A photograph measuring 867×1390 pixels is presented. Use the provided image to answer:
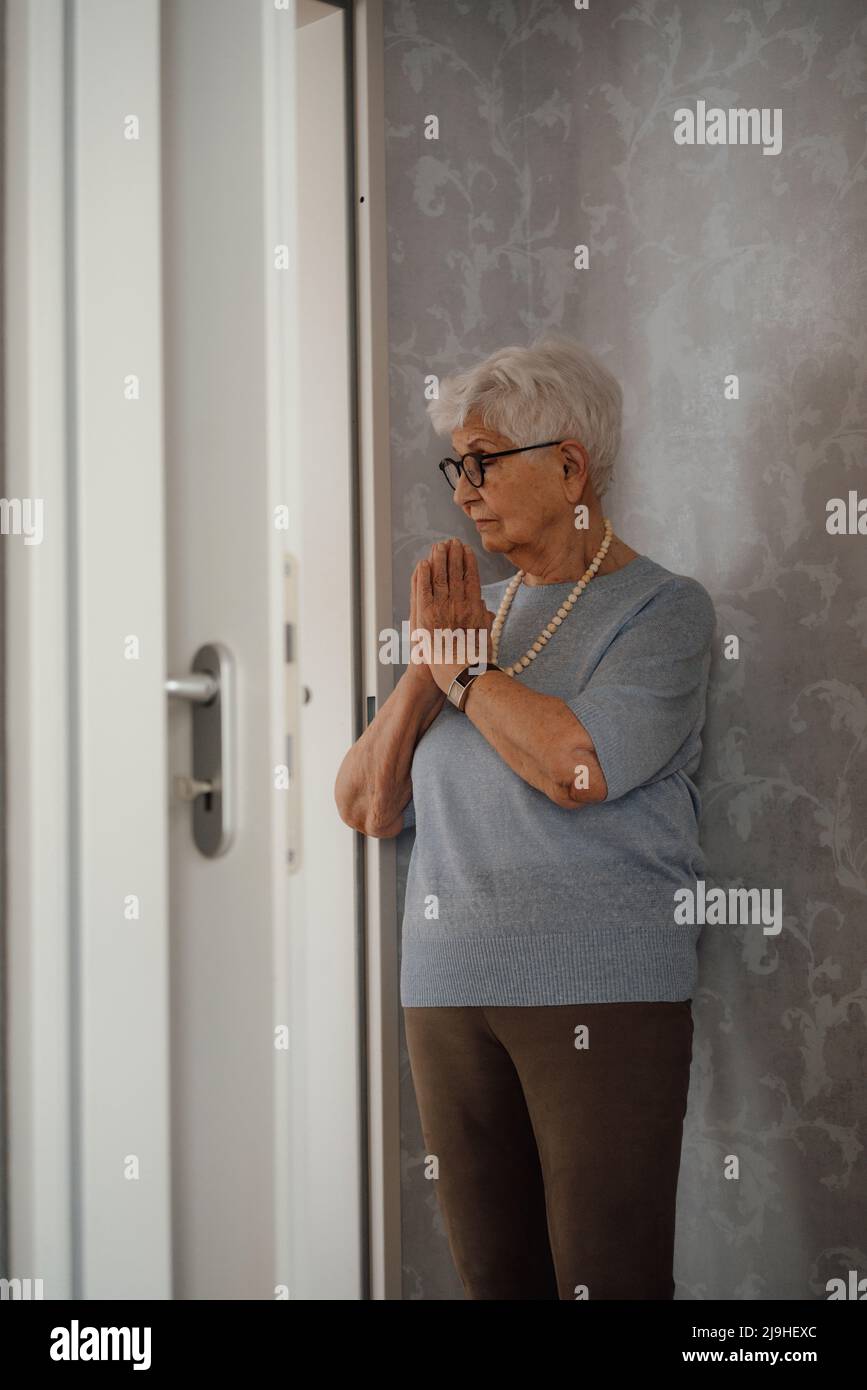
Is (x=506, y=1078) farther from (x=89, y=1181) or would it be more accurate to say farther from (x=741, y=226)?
(x=741, y=226)

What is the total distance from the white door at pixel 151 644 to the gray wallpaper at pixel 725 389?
2.51ft

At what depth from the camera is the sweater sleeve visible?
1.33m

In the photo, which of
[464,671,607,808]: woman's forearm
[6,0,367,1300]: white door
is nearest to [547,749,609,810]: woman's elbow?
[464,671,607,808]: woman's forearm

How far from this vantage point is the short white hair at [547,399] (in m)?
1.47

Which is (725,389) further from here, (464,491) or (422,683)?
(422,683)

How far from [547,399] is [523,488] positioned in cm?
12

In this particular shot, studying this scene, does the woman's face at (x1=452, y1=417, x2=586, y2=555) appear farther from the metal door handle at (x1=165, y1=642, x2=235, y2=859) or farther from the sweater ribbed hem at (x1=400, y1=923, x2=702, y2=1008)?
→ the metal door handle at (x1=165, y1=642, x2=235, y2=859)

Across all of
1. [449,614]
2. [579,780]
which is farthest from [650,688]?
[449,614]

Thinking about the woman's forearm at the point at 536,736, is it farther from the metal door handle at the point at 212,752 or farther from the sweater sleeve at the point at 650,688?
the metal door handle at the point at 212,752

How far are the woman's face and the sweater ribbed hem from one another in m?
0.52

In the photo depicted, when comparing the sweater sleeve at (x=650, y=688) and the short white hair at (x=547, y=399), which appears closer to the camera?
the sweater sleeve at (x=650, y=688)

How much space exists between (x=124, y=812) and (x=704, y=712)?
2.87ft

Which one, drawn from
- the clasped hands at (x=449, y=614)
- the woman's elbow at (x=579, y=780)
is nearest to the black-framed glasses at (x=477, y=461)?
the clasped hands at (x=449, y=614)

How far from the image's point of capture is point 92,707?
91 centimetres
